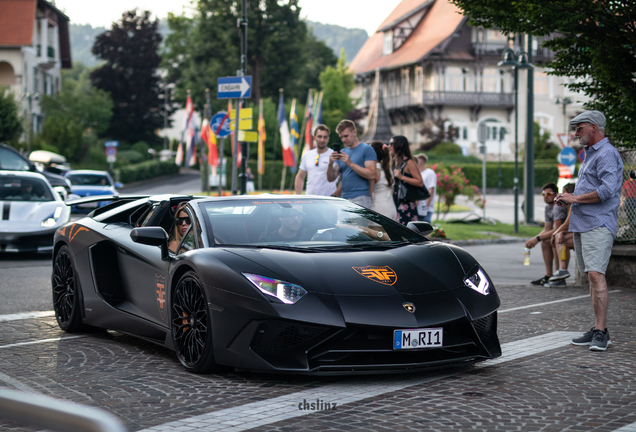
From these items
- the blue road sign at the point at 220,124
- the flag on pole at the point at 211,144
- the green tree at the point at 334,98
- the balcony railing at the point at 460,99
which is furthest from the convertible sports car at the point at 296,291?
the green tree at the point at 334,98

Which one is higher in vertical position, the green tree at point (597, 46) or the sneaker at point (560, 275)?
the green tree at point (597, 46)

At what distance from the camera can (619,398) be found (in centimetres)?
473

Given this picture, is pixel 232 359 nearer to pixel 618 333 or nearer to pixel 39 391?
pixel 39 391

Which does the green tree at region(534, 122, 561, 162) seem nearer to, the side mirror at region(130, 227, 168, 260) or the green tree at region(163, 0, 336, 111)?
the green tree at region(163, 0, 336, 111)

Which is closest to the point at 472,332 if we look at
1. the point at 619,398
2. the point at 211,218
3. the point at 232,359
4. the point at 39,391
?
the point at 619,398

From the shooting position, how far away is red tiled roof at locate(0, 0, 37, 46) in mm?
59188

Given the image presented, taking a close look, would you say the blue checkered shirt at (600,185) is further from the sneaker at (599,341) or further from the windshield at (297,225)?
the windshield at (297,225)

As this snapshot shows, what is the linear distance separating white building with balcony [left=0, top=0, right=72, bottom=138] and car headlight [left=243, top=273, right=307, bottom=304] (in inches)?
2076

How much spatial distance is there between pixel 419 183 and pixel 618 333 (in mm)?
4126

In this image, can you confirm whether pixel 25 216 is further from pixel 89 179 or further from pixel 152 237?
pixel 89 179

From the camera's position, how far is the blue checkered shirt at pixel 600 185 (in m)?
6.39

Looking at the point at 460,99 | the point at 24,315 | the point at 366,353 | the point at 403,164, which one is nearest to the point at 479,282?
the point at 366,353

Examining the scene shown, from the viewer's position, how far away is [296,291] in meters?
5.01

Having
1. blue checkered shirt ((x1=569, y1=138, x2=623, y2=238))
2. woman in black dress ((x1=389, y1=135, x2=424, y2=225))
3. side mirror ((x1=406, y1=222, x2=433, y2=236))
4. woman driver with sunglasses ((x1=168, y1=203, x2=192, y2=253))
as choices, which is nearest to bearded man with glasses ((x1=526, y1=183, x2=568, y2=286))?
woman in black dress ((x1=389, y1=135, x2=424, y2=225))
